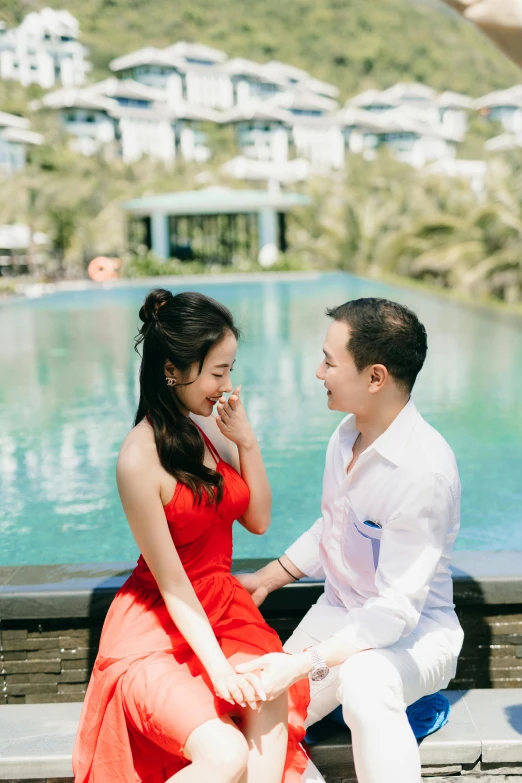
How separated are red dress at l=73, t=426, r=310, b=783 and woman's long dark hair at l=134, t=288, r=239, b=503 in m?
0.05

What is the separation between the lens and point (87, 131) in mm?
56844

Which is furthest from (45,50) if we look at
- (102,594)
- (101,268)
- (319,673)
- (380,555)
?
(319,673)

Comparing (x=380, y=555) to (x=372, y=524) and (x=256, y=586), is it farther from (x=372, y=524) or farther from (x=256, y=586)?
(x=256, y=586)

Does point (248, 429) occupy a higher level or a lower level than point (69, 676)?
higher

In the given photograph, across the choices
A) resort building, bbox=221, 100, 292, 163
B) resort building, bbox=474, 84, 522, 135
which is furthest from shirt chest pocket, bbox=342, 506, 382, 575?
resort building, bbox=474, 84, 522, 135

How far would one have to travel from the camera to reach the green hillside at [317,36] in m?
67.7

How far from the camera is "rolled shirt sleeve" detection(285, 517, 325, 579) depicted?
82.7 inches

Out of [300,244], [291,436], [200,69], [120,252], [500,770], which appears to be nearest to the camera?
[500,770]

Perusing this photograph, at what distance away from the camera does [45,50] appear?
214ft

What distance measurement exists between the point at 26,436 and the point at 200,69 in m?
66.2

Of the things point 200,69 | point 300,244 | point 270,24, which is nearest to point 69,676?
point 300,244

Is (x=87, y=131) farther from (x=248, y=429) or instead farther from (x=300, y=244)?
(x=248, y=429)

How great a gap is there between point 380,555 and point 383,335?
1.52ft

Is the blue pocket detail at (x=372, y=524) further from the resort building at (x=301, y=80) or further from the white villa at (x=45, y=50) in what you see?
the resort building at (x=301, y=80)
